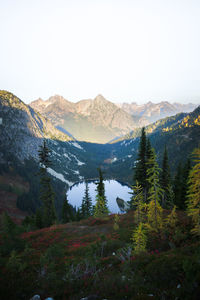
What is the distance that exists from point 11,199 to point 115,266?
336 ft

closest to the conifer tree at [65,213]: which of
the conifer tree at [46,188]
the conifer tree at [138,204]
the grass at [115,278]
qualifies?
the conifer tree at [46,188]

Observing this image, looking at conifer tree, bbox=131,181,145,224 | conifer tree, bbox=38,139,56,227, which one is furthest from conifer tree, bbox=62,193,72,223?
conifer tree, bbox=131,181,145,224

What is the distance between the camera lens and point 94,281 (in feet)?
33.2

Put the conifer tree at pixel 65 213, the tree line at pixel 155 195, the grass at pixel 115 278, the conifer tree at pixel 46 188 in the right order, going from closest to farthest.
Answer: the grass at pixel 115 278
the tree line at pixel 155 195
the conifer tree at pixel 46 188
the conifer tree at pixel 65 213

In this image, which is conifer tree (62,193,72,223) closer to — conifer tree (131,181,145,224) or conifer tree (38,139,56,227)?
conifer tree (38,139,56,227)

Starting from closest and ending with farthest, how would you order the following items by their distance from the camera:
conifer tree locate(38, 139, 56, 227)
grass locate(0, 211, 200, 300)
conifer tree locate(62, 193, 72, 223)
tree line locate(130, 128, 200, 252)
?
1. grass locate(0, 211, 200, 300)
2. tree line locate(130, 128, 200, 252)
3. conifer tree locate(38, 139, 56, 227)
4. conifer tree locate(62, 193, 72, 223)

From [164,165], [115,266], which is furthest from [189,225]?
[164,165]

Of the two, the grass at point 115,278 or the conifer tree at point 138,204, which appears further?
the conifer tree at point 138,204

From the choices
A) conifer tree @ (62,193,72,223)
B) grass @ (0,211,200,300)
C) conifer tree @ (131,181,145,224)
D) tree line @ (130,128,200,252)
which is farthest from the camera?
conifer tree @ (62,193,72,223)

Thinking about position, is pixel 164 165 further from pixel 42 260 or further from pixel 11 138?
pixel 11 138

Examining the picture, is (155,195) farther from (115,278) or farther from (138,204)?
(115,278)

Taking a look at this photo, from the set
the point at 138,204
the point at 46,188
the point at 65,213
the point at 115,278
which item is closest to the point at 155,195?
the point at 138,204

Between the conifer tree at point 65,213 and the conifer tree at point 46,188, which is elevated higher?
the conifer tree at point 46,188

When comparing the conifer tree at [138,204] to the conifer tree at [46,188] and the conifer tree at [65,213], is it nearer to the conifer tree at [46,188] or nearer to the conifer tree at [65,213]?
the conifer tree at [46,188]
